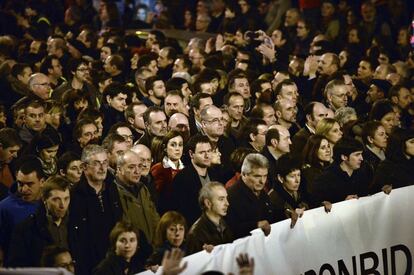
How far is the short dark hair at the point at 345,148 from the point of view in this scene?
1127cm

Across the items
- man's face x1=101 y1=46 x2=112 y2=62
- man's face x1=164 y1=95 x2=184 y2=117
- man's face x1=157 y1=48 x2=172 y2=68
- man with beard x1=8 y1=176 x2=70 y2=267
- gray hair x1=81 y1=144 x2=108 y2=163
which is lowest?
man with beard x1=8 y1=176 x2=70 y2=267

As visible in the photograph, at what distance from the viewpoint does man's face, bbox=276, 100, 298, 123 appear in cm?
1312

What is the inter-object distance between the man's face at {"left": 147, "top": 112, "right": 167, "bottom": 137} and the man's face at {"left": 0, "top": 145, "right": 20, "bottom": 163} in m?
1.50

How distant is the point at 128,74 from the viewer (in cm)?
1619

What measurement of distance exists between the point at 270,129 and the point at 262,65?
4.61 metres

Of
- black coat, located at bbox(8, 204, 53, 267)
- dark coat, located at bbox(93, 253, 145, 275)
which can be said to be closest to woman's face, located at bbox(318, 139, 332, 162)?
dark coat, located at bbox(93, 253, 145, 275)

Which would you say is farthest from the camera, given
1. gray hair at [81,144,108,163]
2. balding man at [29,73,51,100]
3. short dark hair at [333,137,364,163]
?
balding man at [29,73,51,100]

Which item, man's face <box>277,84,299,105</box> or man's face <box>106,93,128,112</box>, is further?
man's face <box>277,84,299,105</box>

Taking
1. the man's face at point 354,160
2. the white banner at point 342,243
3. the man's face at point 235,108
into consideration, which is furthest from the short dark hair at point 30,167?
the man's face at point 235,108

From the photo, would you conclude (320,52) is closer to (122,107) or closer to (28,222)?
(122,107)

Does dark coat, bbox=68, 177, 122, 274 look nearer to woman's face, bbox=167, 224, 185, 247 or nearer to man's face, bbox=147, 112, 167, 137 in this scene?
woman's face, bbox=167, 224, 185, 247

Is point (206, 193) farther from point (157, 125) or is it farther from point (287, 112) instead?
point (287, 112)

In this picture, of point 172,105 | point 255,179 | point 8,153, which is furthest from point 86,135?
point 255,179

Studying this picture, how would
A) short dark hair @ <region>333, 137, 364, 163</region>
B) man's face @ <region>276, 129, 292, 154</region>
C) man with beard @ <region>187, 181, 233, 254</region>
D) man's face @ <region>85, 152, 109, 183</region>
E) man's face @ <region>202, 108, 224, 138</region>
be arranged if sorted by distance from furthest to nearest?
man's face @ <region>202, 108, 224, 138</region> → man's face @ <region>276, 129, 292, 154</region> → short dark hair @ <region>333, 137, 364, 163</region> → man's face @ <region>85, 152, 109, 183</region> → man with beard @ <region>187, 181, 233, 254</region>
